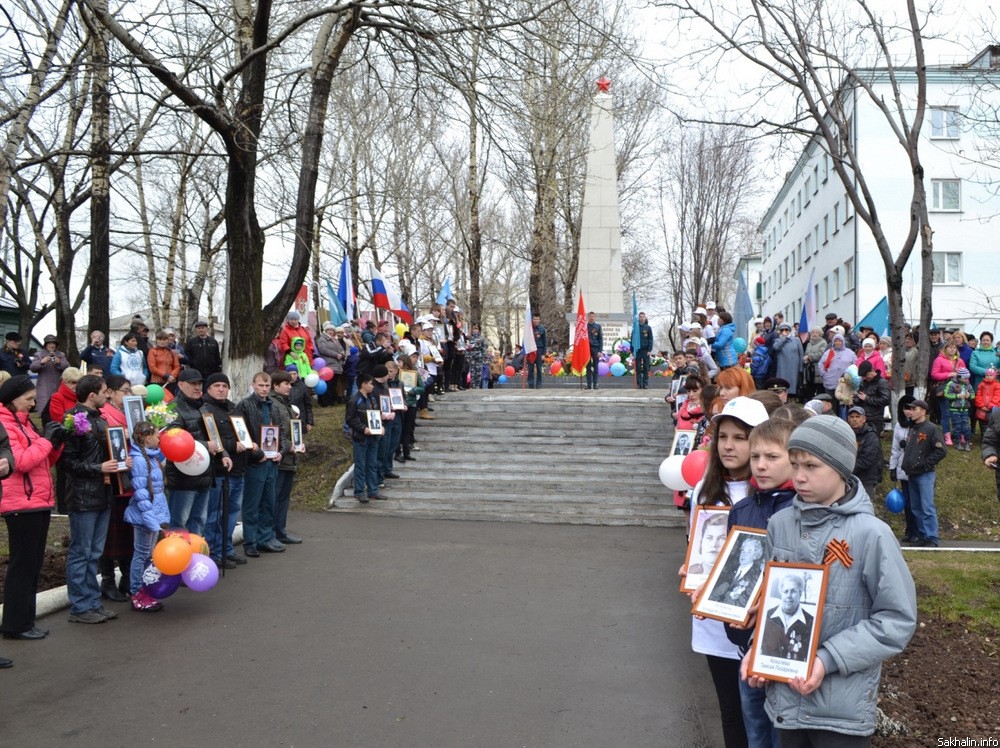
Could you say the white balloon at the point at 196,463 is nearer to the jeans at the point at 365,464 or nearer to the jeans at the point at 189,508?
the jeans at the point at 189,508

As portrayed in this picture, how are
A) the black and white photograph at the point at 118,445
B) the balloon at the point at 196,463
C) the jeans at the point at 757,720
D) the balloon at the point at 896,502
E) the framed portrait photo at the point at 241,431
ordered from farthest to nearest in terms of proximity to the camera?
the balloon at the point at 896,502, the framed portrait photo at the point at 241,431, the balloon at the point at 196,463, the black and white photograph at the point at 118,445, the jeans at the point at 757,720

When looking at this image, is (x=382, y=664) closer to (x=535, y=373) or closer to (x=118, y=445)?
(x=118, y=445)

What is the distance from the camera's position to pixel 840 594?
116 inches

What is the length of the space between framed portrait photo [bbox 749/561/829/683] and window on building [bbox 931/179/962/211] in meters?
40.8

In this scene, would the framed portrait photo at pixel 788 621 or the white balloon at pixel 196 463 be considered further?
the white balloon at pixel 196 463

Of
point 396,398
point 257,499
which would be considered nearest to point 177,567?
point 257,499

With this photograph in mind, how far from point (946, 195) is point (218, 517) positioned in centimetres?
3862

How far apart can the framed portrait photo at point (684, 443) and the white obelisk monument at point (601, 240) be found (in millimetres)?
23838

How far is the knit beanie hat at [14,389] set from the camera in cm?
641

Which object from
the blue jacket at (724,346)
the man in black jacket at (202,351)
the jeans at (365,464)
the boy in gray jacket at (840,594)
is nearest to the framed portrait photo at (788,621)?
the boy in gray jacket at (840,594)

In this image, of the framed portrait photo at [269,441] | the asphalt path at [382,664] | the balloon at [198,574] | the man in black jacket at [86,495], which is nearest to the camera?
the asphalt path at [382,664]

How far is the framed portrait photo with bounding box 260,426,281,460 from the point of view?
963 cm

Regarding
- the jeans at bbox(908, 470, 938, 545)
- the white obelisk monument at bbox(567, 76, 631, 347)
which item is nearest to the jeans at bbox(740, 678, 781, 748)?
the jeans at bbox(908, 470, 938, 545)

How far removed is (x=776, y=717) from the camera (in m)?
3.01
